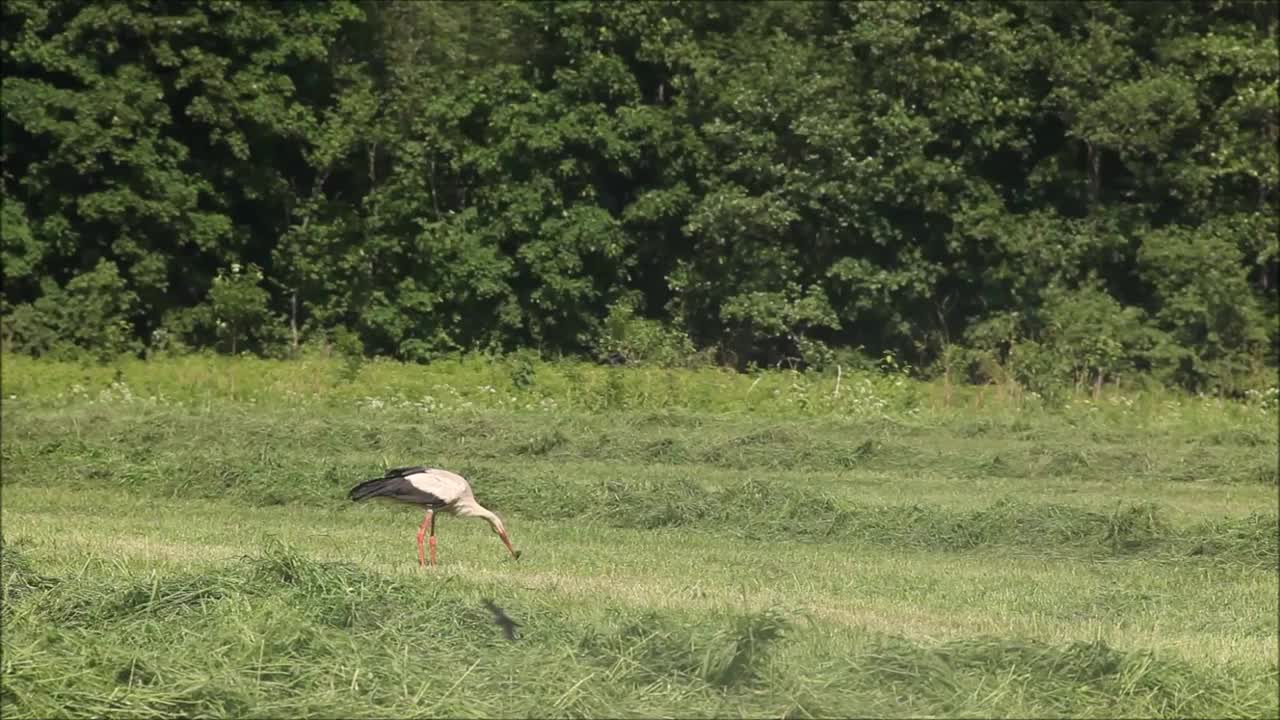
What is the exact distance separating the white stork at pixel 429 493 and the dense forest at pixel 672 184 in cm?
1852

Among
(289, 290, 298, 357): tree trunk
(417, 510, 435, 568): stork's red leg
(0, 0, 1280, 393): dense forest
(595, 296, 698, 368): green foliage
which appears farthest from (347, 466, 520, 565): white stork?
(289, 290, 298, 357): tree trunk

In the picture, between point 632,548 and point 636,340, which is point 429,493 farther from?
point 636,340

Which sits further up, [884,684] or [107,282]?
[884,684]

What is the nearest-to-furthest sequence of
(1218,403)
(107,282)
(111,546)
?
(111,546), (1218,403), (107,282)

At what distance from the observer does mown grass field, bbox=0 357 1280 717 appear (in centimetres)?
861

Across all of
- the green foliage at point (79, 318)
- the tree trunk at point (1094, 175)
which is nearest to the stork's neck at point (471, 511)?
the green foliage at point (79, 318)

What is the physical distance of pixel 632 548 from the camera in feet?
49.0

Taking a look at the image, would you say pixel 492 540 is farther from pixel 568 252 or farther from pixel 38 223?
pixel 38 223

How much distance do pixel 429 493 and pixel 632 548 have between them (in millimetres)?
2011

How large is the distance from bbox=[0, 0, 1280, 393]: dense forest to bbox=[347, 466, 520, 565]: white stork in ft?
60.8

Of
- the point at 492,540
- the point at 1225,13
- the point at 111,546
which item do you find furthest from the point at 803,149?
the point at 111,546

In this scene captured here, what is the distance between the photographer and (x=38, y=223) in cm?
3456

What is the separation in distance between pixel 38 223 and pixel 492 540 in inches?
888

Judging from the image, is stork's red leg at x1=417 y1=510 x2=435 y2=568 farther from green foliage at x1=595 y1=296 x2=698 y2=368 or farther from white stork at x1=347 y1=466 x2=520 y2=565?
green foliage at x1=595 y1=296 x2=698 y2=368
